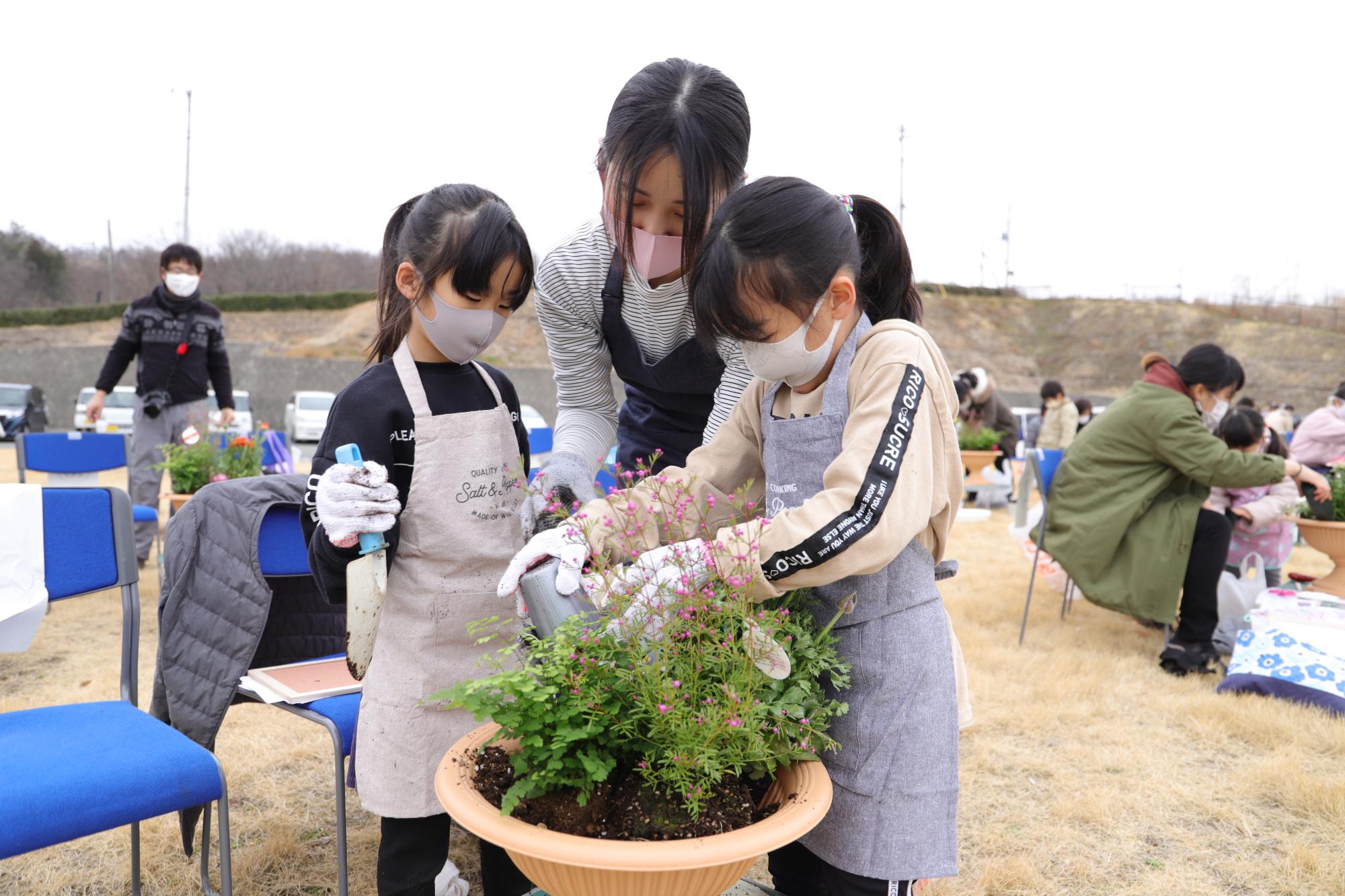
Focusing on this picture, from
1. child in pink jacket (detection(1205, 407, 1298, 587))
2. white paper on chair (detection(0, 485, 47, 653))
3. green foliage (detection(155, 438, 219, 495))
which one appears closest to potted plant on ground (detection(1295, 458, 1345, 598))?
child in pink jacket (detection(1205, 407, 1298, 587))

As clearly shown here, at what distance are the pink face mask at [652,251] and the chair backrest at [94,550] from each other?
1.14 meters

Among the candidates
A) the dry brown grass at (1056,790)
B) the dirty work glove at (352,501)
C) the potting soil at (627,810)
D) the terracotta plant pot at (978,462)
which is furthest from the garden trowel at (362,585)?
the terracotta plant pot at (978,462)

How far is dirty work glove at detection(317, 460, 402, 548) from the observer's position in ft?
4.33

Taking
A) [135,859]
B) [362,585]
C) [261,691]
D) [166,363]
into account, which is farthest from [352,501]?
[166,363]

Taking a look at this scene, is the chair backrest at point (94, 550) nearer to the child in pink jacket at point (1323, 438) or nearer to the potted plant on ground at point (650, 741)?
the potted plant on ground at point (650, 741)

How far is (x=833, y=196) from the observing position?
1200 mm

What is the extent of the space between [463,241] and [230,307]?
3180 centimetres

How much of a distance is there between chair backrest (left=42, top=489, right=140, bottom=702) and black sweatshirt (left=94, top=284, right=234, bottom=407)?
11.0ft

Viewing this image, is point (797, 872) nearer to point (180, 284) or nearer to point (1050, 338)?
point (180, 284)

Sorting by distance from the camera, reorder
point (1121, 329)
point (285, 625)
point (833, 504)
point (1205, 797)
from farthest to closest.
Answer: point (1121, 329) < point (1205, 797) < point (285, 625) < point (833, 504)

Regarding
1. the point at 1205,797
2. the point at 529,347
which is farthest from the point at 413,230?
the point at 529,347

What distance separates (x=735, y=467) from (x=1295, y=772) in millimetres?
2508

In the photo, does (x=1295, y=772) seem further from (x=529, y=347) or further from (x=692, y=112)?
(x=529, y=347)

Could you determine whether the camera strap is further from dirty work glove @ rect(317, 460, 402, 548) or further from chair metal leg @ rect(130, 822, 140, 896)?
dirty work glove @ rect(317, 460, 402, 548)
